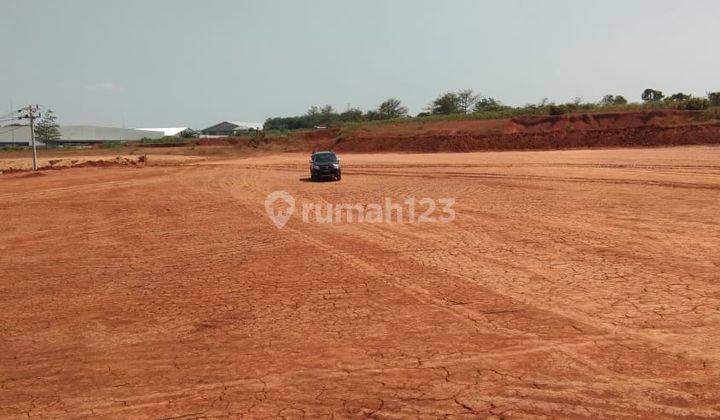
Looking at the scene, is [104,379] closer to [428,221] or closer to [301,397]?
[301,397]

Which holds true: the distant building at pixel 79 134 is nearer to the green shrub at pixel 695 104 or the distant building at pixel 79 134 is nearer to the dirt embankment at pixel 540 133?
the dirt embankment at pixel 540 133

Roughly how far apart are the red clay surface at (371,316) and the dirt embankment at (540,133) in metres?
30.6

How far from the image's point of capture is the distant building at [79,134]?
343ft

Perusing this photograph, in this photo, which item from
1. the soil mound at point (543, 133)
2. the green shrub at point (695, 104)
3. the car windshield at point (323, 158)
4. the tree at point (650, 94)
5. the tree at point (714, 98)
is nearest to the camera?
the car windshield at point (323, 158)

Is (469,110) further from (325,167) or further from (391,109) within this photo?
(325,167)

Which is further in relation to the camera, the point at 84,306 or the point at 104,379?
the point at 84,306

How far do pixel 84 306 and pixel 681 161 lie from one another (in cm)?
3028

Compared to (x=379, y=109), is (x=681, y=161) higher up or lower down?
lower down

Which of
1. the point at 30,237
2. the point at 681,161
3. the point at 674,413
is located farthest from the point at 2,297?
the point at 681,161

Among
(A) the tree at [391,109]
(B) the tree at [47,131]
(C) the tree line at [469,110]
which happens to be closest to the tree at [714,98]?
(C) the tree line at [469,110]

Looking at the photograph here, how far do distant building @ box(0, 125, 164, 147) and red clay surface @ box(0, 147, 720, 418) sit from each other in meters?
106

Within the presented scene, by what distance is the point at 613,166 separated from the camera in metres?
28.4

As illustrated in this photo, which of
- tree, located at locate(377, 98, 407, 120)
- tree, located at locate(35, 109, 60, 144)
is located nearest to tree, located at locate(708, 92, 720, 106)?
tree, located at locate(377, 98, 407, 120)

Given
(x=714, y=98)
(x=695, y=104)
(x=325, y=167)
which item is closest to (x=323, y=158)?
(x=325, y=167)
